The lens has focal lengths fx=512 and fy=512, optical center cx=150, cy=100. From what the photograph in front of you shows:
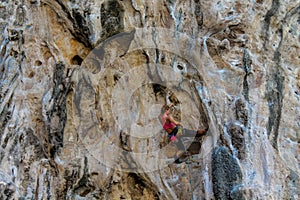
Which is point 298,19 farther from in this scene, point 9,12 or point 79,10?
point 9,12

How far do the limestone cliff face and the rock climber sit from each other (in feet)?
0.16

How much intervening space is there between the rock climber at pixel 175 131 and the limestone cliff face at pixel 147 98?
49 millimetres

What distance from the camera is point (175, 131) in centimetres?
365

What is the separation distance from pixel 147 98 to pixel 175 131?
0.35 metres

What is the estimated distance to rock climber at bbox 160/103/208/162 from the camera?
3.63 metres

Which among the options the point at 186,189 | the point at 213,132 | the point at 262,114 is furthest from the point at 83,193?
the point at 262,114

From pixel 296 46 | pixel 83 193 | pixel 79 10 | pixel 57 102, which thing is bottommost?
pixel 83 193

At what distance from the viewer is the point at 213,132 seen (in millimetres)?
3645

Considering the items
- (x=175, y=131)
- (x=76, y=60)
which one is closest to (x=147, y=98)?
(x=175, y=131)

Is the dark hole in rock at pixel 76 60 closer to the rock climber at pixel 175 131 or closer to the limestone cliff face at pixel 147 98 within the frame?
the limestone cliff face at pixel 147 98

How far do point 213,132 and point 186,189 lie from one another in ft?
1.46

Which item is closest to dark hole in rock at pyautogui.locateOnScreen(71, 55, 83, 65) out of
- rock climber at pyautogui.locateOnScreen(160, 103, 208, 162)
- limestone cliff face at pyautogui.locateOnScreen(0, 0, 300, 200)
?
limestone cliff face at pyautogui.locateOnScreen(0, 0, 300, 200)

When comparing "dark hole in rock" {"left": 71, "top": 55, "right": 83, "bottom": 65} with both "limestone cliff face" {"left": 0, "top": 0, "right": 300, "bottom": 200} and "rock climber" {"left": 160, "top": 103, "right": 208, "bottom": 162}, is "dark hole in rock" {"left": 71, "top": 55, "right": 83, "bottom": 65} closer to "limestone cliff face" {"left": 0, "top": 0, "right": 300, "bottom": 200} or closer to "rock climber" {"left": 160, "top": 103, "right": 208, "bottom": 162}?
"limestone cliff face" {"left": 0, "top": 0, "right": 300, "bottom": 200}

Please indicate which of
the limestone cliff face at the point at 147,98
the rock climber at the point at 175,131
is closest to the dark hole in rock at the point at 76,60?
the limestone cliff face at the point at 147,98
